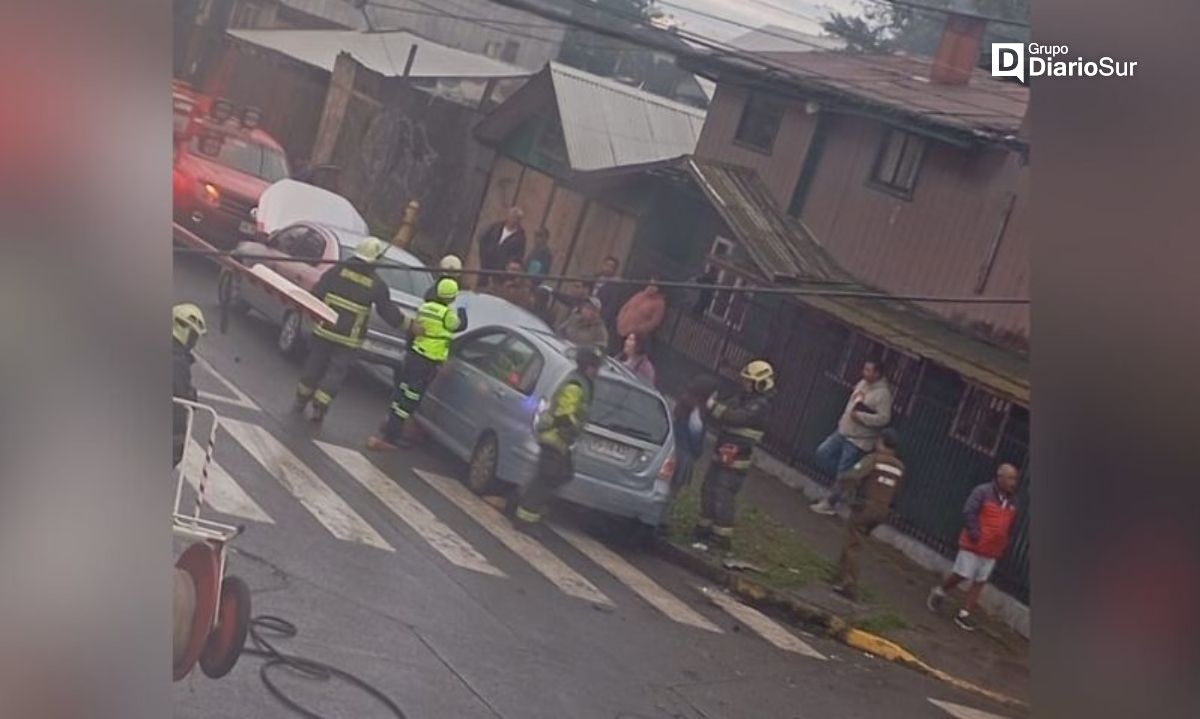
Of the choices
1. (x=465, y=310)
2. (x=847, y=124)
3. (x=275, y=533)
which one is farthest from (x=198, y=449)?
(x=847, y=124)

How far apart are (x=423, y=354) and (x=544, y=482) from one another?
0.25m

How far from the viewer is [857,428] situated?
6.38ft

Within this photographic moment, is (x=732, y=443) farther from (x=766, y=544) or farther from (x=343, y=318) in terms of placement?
(x=343, y=318)

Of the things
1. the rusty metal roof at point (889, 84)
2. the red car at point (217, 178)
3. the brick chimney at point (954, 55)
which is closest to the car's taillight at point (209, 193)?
the red car at point (217, 178)

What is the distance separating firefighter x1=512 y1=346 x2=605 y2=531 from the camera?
188cm

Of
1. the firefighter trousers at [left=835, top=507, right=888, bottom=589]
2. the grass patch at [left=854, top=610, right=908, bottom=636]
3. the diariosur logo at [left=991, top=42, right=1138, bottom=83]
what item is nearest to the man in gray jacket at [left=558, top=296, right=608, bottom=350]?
the firefighter trousers at [left=835, top=507, right=888, bottom=589]

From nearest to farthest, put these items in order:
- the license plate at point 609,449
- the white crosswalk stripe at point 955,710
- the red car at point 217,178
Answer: the red car at point 217,178
the license plate at point 609,449
the white crosswalk stripe at point 955,710

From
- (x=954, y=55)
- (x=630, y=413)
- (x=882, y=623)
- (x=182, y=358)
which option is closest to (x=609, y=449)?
(x=630, y=413)

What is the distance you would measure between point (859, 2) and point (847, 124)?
18 centimetres

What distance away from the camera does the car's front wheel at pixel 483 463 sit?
6.15ft

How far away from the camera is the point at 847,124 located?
6.36 feet

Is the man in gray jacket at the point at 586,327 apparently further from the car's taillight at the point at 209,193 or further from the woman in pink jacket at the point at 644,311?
the car's taillight at the point at 209,193

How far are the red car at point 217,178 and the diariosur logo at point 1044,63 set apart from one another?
108cm

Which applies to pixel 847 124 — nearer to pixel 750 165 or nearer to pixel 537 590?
pixel 750 165
